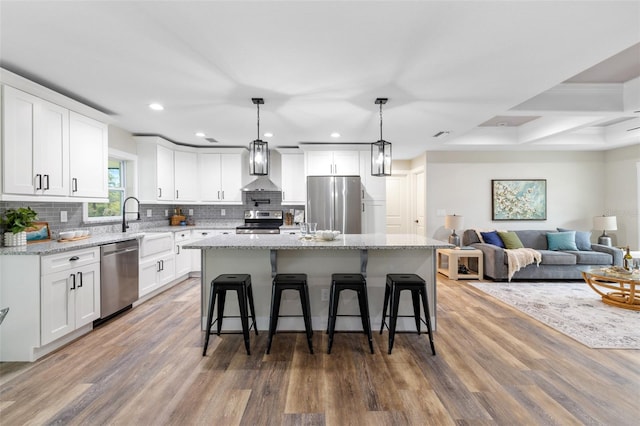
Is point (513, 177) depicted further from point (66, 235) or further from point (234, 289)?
point (66, 235)

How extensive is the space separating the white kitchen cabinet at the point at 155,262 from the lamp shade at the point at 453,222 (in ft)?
16.1

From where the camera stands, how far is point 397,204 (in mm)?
7621

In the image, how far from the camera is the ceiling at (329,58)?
74.3 inches

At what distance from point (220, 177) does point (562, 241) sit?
6.43m

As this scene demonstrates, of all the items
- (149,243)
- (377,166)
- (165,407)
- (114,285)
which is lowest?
(165,407)

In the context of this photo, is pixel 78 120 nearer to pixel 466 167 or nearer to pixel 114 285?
pixel 114 285

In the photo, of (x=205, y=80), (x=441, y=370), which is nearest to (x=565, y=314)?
(x=441, y=370)

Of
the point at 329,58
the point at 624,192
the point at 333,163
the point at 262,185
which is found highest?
the point at 329,58

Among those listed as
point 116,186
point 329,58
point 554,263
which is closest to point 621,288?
point 554,263

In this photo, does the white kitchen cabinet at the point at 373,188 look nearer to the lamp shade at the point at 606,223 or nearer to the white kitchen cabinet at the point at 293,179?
the white kitchen cabinet at the point at 293,179

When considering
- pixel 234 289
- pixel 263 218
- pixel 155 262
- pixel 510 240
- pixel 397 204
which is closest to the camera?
pixel 234 289

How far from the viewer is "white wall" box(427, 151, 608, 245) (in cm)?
634

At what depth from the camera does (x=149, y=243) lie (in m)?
4.20

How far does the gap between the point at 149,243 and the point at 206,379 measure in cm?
255
